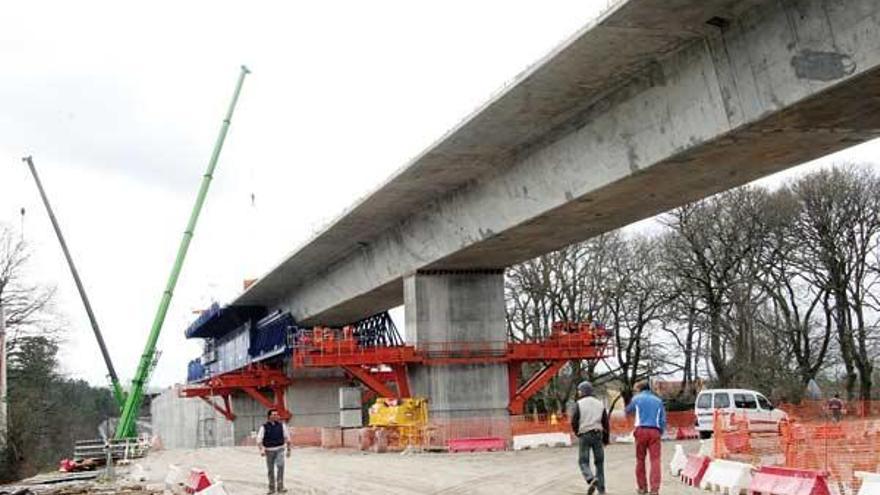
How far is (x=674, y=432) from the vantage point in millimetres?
37781

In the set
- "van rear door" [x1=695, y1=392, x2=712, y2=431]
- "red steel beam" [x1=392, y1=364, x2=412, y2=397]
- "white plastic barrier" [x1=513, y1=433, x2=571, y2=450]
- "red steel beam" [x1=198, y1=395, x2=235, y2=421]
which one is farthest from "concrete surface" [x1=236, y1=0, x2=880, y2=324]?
"red steel beam" [x1=198, y1=395, x2=235, y2=421]

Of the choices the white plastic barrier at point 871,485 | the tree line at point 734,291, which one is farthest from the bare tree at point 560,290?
the white plastic barrier at point 871,485

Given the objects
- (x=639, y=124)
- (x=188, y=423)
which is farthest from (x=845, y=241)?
(x=188, y=423)

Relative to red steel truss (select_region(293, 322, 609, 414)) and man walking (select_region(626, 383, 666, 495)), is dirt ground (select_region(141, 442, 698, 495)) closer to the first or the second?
man walking (select_region(626, 383, 666, 495))

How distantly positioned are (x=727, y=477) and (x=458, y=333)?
1769cm

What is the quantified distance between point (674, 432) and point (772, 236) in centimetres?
1851

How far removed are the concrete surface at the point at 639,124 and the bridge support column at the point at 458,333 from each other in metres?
1.41

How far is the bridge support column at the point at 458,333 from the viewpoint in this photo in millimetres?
31203

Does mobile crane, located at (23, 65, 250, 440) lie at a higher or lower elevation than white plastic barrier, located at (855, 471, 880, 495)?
higher

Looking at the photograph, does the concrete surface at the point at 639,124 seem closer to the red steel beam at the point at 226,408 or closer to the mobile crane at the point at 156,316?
the mobile crane at the point at 156,316

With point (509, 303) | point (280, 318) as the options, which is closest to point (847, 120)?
point (280, 318)

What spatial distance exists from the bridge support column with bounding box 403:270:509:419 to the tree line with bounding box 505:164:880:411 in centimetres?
1768

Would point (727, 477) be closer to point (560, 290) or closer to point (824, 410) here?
point (824, 410)

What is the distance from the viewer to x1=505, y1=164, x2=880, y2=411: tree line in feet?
166
